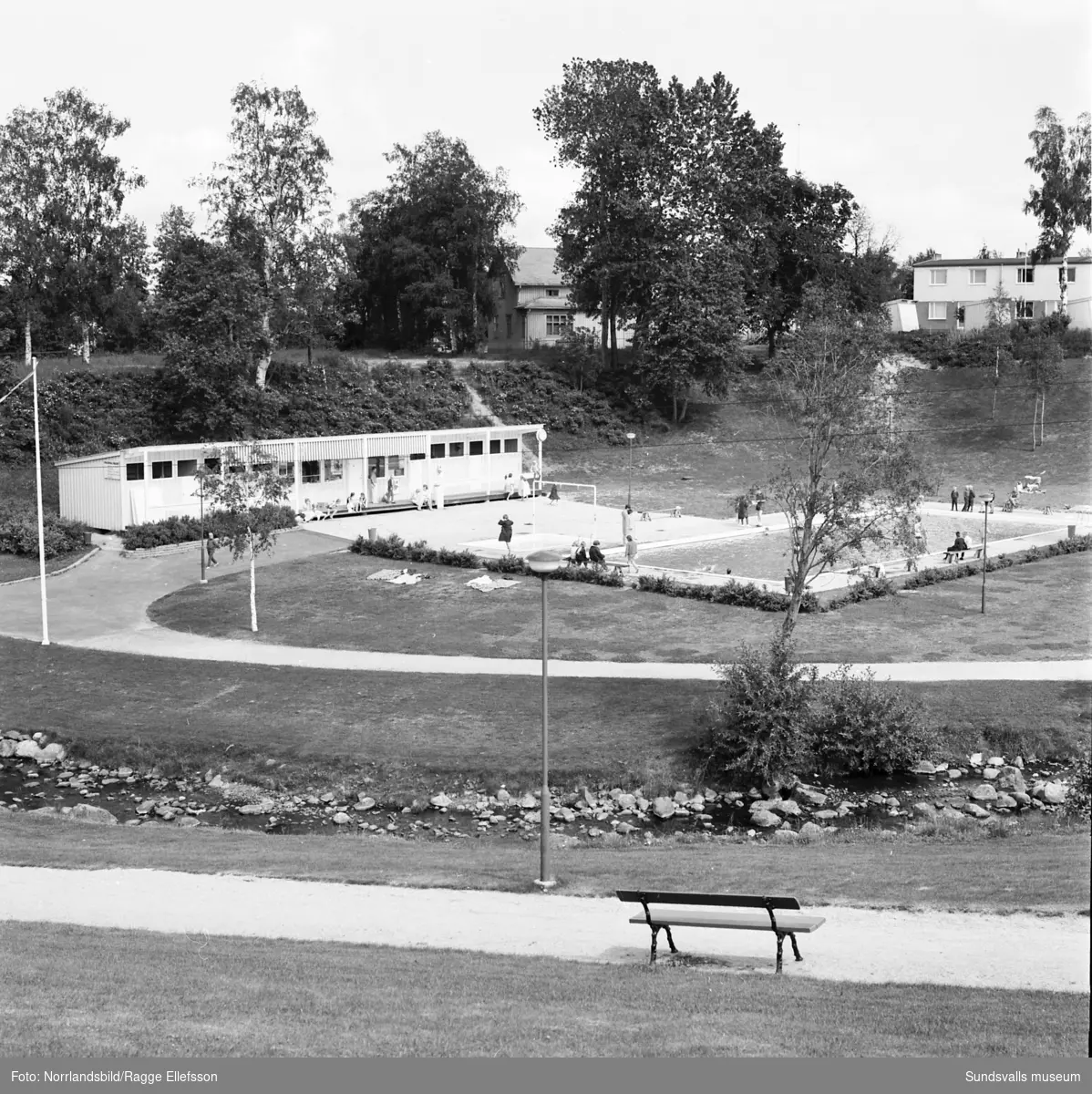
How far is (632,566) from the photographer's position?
38.0 m

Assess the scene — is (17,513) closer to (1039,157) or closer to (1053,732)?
(1053,732)

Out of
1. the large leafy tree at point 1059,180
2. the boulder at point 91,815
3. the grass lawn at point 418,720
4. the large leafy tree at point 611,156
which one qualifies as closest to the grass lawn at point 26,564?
the grass lawn at point 418,720

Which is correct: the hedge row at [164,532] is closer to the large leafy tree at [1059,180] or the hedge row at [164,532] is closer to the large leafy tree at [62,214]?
the large leafy tree at [62,214]

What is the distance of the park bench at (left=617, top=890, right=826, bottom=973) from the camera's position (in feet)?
43.3

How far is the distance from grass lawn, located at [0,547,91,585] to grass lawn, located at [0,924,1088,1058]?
27992 millimetres

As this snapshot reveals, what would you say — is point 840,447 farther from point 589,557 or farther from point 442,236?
point 442,236

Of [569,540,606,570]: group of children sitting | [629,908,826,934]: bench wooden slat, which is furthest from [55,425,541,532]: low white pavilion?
[629,908,826,934]: bench wooden slat

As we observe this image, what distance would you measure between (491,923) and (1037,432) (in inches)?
2209

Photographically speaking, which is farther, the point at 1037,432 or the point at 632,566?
the point at 1037,432

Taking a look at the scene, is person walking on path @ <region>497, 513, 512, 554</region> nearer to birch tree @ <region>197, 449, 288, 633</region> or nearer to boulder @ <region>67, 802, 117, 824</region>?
birch tree @ <region>197, 449, 288, 633</region>

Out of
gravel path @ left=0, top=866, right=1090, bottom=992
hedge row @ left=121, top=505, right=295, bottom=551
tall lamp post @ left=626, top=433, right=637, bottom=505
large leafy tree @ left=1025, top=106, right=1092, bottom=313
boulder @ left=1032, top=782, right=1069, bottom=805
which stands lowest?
boulder @ left=1032, top=782, right=1069, bottom=805

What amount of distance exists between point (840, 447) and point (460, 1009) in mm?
19334

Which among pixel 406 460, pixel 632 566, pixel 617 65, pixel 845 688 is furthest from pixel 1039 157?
pixel 845 688

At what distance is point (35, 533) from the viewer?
41781 millimetres
